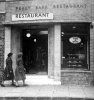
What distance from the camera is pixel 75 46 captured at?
1318 cm

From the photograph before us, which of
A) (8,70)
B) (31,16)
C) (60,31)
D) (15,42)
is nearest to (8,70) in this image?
(8,70)

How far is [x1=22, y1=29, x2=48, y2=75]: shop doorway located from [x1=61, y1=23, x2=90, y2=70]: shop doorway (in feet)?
4.50

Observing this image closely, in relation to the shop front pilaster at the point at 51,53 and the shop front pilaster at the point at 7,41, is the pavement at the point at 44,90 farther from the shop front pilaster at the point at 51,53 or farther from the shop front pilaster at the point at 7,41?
the shop front pilaster at the point at 7,41

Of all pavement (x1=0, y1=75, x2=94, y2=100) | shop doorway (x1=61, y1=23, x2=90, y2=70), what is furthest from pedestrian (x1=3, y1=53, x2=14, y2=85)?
shop doorway (x1=61, y1=23, x2=90, y2=70)

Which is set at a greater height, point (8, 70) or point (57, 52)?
point (57, 52)

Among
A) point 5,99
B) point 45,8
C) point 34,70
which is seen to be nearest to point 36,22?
point 45,8

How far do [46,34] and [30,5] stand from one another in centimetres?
196

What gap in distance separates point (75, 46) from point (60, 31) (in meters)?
1.16

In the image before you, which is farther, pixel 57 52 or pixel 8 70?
pixel 57 52

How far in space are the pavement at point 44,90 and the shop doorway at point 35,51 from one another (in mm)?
748

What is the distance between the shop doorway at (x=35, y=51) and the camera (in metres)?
14.1

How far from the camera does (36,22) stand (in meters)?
13.0

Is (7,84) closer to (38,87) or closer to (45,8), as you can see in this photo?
(38,87)

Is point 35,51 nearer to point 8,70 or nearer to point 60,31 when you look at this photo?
point 60,31
